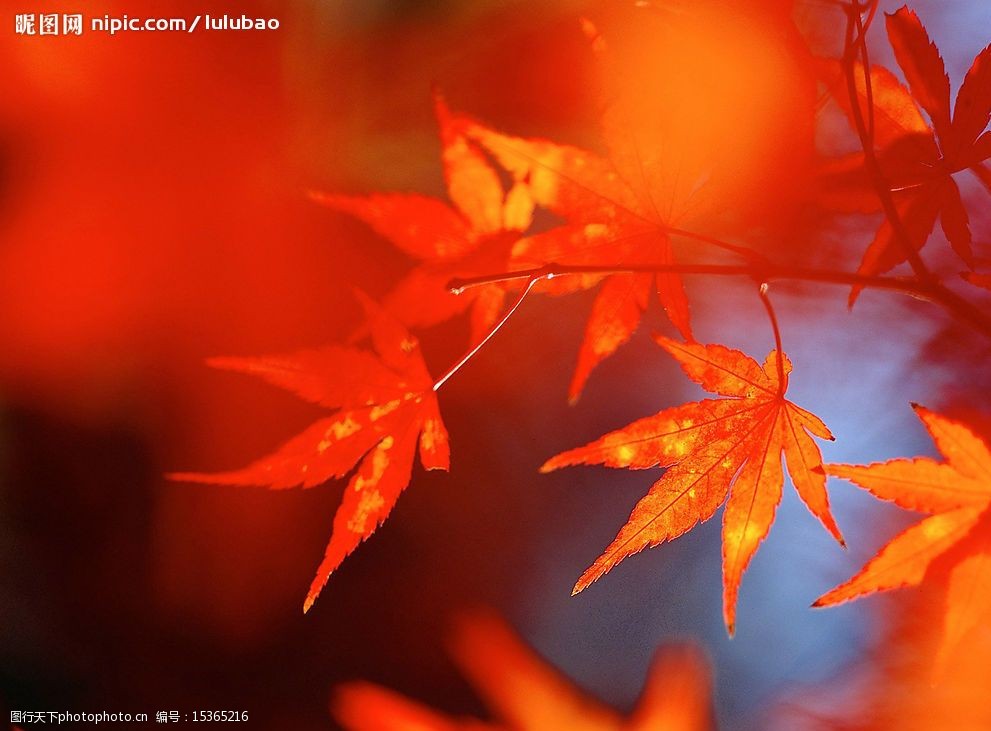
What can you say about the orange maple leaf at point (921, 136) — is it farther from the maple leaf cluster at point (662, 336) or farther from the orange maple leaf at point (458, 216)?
the orange maple leaf at point (458, 216)

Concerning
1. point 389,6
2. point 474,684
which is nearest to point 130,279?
point 389,6

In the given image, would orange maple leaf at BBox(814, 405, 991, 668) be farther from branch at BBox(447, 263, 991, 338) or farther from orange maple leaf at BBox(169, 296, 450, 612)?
orange maple leaf at BBox(169, 296, 450, 612)

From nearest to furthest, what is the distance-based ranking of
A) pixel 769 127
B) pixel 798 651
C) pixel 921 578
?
pixel 921 578 → pixel 769 127 → pixel 798 651

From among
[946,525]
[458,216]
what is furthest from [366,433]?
[946,525]

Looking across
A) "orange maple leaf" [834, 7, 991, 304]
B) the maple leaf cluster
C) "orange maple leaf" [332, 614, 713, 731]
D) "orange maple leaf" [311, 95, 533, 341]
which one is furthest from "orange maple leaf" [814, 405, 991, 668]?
"orange maple leaf" [332, 614, 713, 731]

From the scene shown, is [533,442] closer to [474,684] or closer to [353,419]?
[474,684]

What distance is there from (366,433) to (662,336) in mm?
235

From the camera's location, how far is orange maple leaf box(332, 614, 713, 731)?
0.80m

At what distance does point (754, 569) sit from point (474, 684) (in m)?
→ 0.41

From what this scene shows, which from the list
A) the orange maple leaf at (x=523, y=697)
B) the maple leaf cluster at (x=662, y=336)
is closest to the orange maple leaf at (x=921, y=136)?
the maple leaf cluster at (x=662, y=336)

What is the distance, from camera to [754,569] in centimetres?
83

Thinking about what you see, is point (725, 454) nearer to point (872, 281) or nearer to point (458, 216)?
point (872, 281)

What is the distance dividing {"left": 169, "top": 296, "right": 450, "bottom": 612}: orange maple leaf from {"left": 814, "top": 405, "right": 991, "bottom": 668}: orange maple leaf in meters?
0.30

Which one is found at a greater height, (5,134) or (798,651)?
(5,134)
